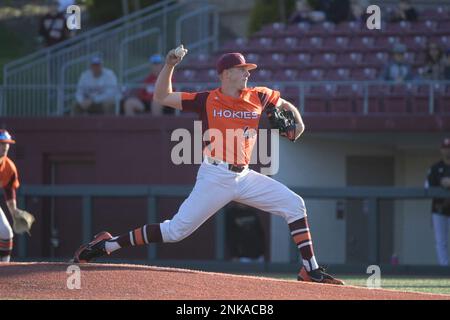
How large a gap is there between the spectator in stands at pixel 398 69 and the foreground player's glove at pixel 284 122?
8.10 meters

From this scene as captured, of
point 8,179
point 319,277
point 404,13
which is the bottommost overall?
point 319,277

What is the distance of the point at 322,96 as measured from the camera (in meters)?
16.6

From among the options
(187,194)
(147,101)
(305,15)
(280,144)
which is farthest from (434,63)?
(187,194)

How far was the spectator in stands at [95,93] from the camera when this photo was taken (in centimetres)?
1695

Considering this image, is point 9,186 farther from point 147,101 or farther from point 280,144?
point 280,144

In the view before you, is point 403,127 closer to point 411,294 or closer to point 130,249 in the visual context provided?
point 130,249

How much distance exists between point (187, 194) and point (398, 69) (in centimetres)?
Answer: 434

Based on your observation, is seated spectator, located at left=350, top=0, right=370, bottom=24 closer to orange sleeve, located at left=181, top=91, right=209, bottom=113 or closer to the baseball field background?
the baseball field background

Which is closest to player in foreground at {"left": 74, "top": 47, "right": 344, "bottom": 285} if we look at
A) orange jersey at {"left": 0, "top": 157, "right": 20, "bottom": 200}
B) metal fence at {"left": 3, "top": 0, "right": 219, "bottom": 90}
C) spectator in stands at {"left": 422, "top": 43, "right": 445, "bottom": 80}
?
orange jersey at {"left": 0, "top": 157, "right": 20, "bottom": 200}

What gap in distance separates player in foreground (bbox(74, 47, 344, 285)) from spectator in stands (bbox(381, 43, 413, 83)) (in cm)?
824

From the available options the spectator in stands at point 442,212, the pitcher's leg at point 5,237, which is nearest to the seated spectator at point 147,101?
the spectator in stands at point 442,212

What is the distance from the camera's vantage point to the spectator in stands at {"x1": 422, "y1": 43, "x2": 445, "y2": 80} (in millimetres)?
16828

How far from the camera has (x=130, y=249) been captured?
1596 centimetres

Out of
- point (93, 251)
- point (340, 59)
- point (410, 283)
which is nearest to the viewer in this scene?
point (93, 251)
